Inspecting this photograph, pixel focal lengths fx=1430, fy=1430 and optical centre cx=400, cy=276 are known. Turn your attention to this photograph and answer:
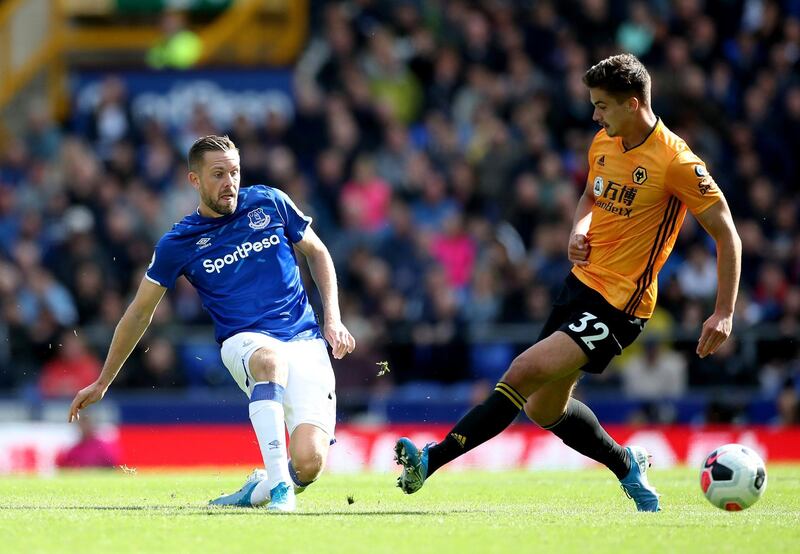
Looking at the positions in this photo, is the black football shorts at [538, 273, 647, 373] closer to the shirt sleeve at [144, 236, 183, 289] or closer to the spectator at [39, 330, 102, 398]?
the shirt sleeve at [144, 236, 183, 289]

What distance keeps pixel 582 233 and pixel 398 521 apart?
6.97 feet

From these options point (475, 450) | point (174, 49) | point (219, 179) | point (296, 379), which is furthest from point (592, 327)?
point (174, 49)

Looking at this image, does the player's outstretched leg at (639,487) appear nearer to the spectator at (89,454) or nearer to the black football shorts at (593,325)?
the black football shorts at (593,325)

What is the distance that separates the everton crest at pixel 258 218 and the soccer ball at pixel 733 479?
311 cm

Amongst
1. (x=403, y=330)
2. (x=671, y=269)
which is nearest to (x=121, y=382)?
(x=403, y=330)

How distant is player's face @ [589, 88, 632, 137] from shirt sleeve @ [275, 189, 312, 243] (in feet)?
6.56

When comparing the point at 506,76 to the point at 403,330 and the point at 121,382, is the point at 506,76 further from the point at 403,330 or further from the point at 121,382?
the point at 121,382

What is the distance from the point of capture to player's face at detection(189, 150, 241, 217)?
28.6ft

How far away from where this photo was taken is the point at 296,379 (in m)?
8.82

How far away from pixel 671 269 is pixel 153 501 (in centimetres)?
972

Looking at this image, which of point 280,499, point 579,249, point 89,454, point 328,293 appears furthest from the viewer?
point 89,454

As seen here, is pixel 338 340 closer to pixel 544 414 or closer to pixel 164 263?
pixel 164 263

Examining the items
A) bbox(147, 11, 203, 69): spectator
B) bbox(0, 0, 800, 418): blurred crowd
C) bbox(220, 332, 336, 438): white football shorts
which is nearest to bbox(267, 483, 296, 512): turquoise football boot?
bbox(220, 332, 336, 438): white football shorts

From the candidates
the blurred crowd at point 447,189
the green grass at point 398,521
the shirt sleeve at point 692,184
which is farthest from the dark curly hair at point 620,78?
the blurred crowd at point 447,189
